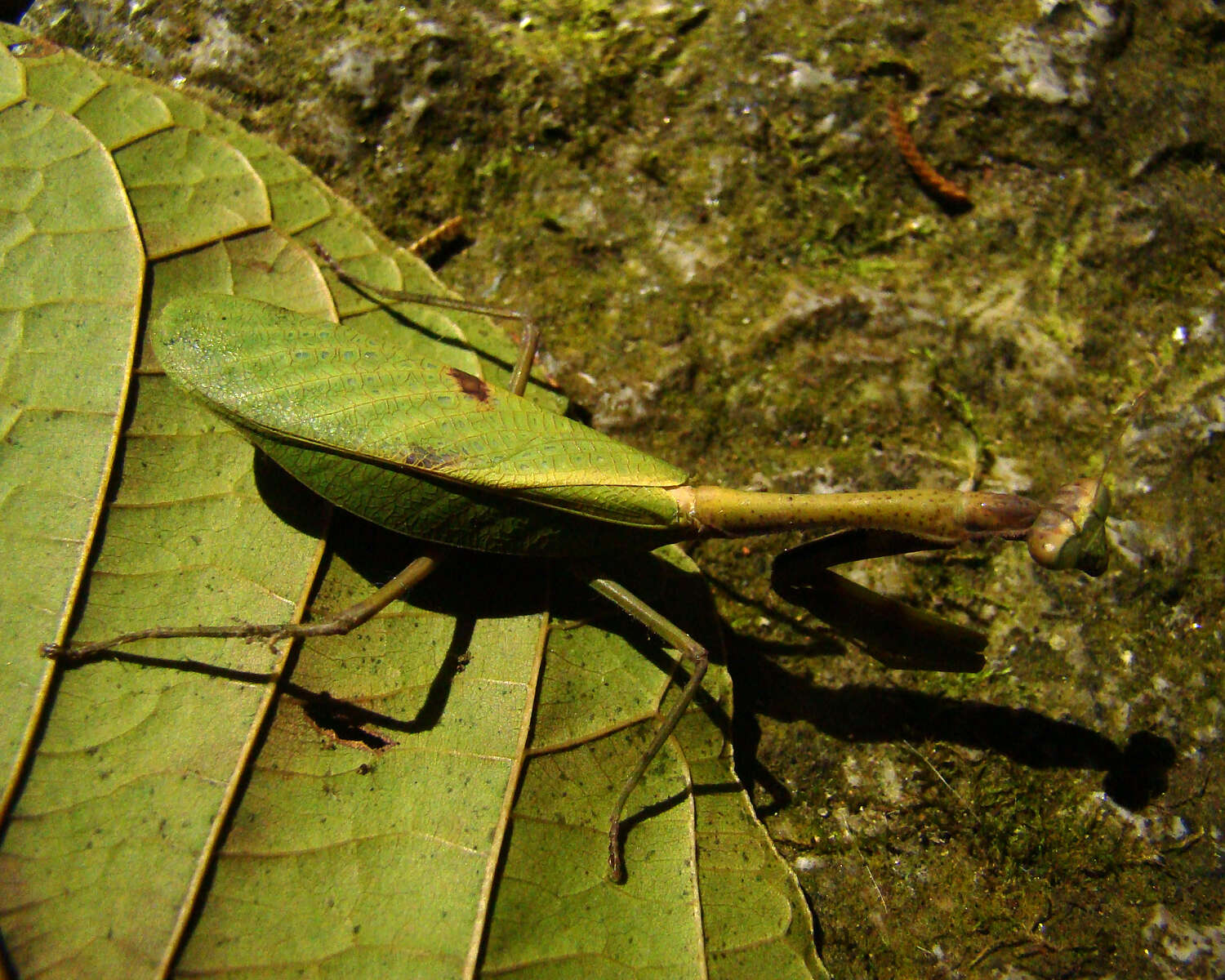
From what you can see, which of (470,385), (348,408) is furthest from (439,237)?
(348,408)

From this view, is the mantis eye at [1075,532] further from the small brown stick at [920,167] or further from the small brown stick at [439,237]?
the small brown stick at [439,237]

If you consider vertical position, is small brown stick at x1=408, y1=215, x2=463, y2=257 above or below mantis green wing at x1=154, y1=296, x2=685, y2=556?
above

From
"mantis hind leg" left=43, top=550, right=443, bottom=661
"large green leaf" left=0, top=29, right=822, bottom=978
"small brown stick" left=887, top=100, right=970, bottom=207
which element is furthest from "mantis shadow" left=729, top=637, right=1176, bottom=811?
"small brown stick" left=887, top=100, right=970, bottom=207

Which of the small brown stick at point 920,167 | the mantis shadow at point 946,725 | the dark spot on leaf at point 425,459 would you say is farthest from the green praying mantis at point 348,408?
the small brown stick at point 920,167

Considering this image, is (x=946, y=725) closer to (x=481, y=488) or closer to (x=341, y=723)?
(x=481, y=488)

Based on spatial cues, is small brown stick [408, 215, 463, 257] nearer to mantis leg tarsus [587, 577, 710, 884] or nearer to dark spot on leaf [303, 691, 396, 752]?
mantis leg tarsus [587, 577, 710, 884]

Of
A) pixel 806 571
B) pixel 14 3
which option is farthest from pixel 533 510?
pixel 14 3

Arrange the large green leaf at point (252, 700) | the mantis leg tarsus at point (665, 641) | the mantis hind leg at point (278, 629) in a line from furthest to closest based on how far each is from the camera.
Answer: the mantis leg tarsus at point (665, 641), the mantis hind leg at point (278, 629), the large green leaf at point (252, 700)
